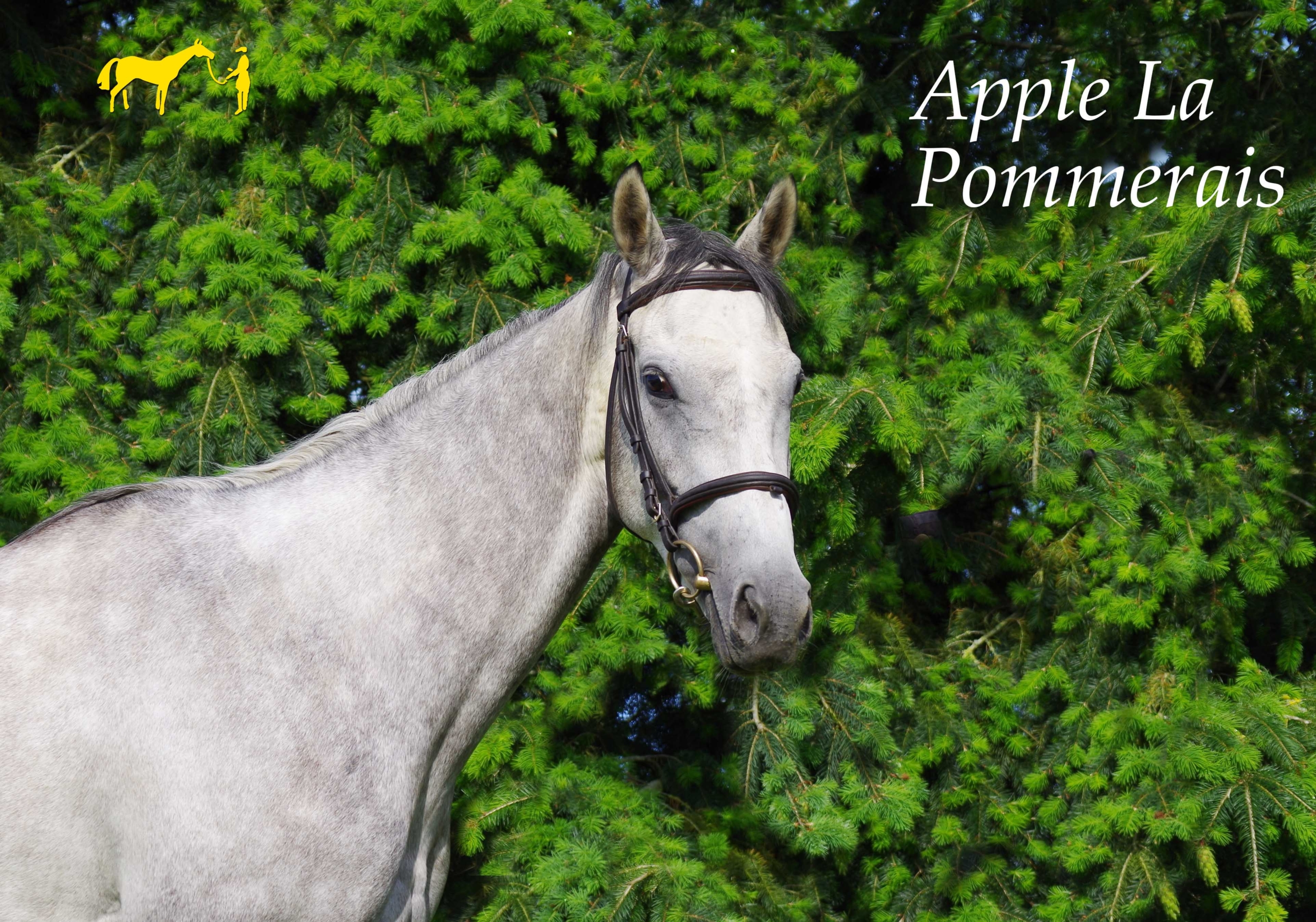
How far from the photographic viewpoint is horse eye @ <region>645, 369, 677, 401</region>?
6.89 ft

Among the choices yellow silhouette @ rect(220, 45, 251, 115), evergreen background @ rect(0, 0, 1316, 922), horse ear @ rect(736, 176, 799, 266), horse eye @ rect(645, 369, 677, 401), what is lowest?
evergreen background @ rect(0, 0, 1316, 922)

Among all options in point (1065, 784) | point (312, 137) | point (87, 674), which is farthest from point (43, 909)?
point (1065, 784)

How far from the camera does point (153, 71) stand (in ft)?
14.4

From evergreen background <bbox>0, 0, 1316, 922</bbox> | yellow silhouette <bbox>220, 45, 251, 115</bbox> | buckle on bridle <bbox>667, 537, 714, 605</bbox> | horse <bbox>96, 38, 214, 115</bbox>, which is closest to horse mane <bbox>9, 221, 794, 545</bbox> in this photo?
buckle on bridle <bbox>667, 537, 714, 605</bbox>

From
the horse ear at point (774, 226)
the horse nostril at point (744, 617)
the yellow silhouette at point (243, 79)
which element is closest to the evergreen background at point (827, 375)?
the yellow silhouette at point (243, 79)

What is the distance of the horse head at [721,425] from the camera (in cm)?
189

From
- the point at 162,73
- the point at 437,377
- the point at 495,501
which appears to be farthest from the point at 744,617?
the point at 162,73

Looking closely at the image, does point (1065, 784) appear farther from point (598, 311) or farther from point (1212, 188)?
point (598, 311)

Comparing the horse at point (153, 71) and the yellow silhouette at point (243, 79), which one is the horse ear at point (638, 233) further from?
the horse at point (153, 71)

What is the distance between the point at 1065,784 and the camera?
411cm

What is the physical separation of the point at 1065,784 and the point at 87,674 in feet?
12.1

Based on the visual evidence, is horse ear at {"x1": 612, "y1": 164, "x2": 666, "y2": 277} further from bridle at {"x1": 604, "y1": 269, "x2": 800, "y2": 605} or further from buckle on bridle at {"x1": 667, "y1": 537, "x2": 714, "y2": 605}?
buckle on bridle at {"x1": 667, "y1": 537, "x2": 714, "y2": 605}

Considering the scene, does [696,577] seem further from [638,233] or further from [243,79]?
[243,79]

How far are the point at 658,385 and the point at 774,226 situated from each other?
23.8 inches
